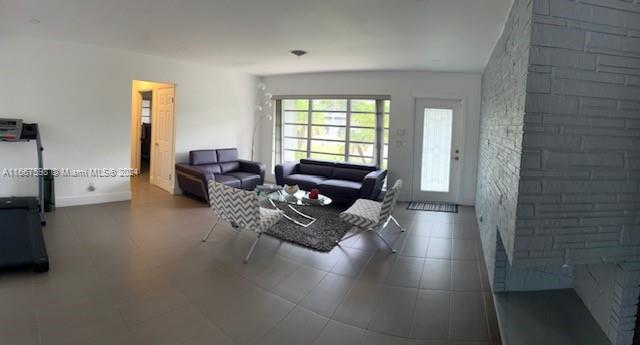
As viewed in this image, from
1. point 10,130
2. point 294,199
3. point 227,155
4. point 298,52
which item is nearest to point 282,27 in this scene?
point 298,52

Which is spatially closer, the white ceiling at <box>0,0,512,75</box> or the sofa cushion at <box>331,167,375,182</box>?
the white ceiling at <box>0,0,512,75</box>

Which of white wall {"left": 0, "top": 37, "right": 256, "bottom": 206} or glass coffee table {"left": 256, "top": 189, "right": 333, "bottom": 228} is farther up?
white wall {"left": 0, "top": 37, "right": 256, "bottom": 206}

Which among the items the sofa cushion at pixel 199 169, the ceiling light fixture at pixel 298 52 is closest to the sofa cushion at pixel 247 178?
the sofa cushion at pixel 199 169

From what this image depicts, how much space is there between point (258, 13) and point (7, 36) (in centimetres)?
363

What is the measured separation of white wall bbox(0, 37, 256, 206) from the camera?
4.93 meters

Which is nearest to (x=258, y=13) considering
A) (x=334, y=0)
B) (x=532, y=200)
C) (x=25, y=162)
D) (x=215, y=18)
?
(x=215, y=18)

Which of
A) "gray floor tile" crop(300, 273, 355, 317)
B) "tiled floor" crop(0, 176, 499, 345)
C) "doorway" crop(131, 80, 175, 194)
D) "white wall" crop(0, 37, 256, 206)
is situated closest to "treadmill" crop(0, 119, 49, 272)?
"tiled floor" crop(0, 176, 499, 345)

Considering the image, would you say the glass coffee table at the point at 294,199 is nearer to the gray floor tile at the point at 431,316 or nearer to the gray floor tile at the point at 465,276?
the gray floor tile at the point at 465,276

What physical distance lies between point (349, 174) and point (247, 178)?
1.79 metres

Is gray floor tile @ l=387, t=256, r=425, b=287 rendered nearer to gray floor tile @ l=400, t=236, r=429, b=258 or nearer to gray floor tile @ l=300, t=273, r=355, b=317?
gray floor tile @ l=400, t=236, r=429, b=258

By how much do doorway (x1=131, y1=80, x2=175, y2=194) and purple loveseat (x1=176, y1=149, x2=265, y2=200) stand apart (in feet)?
1.43

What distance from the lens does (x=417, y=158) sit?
22.1ft

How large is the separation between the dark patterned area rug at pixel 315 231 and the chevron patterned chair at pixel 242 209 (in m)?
0.46

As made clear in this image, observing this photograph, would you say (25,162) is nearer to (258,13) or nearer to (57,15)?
(57,15)
